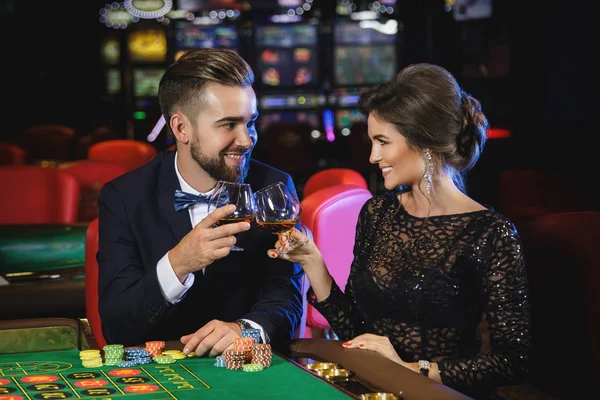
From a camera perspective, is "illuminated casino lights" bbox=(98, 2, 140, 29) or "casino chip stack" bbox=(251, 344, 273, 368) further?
"illuminated casino lights" bbox=(98, 2, 140, 29)

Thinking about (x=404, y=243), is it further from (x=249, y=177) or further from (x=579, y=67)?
(x=579, y=67)

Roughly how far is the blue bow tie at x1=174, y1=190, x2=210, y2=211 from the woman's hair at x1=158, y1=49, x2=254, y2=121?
0.23 m

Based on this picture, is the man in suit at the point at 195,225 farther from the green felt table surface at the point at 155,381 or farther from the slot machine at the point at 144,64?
the slot machine at the point at 144,64

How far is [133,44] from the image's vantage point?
1185cm

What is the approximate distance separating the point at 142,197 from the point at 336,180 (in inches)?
69.9

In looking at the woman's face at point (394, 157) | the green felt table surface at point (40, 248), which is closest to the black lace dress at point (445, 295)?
the woman's face at point (394, 157)

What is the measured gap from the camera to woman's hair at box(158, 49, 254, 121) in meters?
2.39

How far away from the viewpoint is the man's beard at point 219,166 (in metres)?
2.38

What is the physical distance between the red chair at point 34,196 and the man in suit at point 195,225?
6.53ft

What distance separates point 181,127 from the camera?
2.47 m

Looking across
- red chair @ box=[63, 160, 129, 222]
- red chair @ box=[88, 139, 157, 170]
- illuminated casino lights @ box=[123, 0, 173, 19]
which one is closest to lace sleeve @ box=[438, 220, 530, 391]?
red chair @ box=[63, 160, 129, 222]

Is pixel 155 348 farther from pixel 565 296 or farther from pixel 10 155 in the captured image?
pixel 10 155

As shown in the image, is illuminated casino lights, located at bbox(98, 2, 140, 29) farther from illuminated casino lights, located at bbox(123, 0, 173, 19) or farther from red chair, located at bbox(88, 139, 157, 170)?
red chair, located at bbox(88, 139, 157, 170)

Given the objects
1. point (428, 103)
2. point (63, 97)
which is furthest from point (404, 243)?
point (63, 97)
